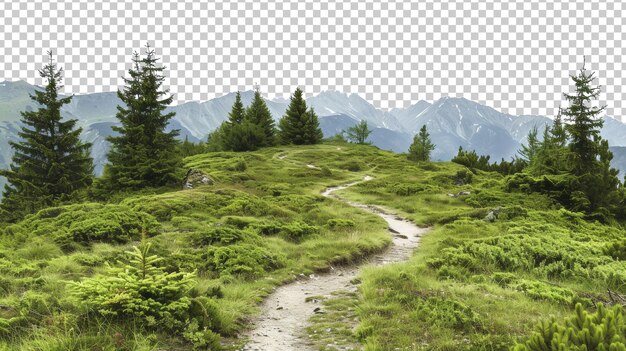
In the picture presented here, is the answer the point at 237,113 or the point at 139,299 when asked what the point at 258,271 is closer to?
the point at 139,299

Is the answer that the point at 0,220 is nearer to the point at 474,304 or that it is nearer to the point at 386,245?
the point at 386,245

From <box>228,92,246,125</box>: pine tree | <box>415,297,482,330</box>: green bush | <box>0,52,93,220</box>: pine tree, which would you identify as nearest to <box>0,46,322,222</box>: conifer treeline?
<box>0,52,93,220</box>: pine tree

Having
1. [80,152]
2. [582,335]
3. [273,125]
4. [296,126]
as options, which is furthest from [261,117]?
[582,335]

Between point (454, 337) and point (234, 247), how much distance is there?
7704 millimetres

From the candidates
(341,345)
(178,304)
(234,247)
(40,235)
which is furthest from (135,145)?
(341,345)

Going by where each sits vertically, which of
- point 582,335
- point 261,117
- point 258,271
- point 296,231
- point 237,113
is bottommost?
point 258,271

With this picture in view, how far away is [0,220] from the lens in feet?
90.3

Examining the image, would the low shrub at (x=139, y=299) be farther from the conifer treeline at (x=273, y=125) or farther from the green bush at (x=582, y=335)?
the conifer treeline at (x=273, y=125)

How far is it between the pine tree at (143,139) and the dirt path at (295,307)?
71.5ft

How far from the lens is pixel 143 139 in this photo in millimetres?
29891

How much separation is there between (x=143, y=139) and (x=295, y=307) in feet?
84.7

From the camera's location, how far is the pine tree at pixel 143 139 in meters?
28.9

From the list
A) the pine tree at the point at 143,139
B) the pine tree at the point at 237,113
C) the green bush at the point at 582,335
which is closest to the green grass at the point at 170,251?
the green bush at the point at 582,335

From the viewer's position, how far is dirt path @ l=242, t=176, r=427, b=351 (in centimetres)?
700
